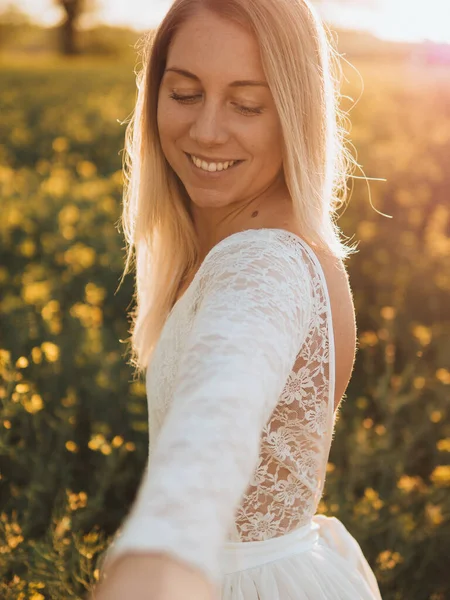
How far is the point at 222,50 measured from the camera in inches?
67.3

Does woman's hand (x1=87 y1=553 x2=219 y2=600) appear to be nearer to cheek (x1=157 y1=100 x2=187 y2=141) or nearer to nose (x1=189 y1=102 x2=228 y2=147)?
nose (x1=189 y1=102 x2=228 y2=147)

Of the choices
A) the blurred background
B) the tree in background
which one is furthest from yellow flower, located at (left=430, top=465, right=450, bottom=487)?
the tree in background

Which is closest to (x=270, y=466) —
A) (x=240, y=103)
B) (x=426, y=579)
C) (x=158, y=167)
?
(x=240, y=103)

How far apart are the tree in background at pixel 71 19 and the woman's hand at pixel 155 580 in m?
63.7

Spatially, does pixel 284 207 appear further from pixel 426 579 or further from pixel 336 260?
pixel 426 579

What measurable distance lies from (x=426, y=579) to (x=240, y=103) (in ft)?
6.63

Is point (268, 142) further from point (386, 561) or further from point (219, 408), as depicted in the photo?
point (386, 561)

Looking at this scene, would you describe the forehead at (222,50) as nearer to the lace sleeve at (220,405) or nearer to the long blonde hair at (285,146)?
the long blonde hair at (285,146)

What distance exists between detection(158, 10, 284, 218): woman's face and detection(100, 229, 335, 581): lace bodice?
0.34 m

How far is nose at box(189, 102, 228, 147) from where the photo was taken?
1.77 meters

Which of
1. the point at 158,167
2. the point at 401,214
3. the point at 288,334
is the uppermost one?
the point at 288,334

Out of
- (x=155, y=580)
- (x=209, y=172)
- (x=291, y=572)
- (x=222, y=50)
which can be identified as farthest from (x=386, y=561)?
(x=155, y=580)

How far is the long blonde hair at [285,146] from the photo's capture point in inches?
68.5

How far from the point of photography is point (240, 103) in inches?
69.3
